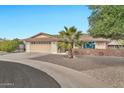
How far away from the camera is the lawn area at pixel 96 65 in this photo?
67.3ft

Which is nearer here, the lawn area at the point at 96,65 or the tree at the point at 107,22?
the lawn area at the point at 96,65

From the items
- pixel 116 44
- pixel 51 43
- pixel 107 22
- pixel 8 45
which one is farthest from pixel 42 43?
pixel 116 44

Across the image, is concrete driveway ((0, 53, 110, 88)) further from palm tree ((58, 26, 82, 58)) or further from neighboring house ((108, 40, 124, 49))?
neighboring house ((108, 40, 124, 49))

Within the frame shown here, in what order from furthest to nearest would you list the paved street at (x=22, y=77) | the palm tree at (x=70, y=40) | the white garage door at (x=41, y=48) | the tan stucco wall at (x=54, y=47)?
the white garage door at (x=41, y=48)
the tan stucco wall at (x=54, y=47)
the palm tree at (x=70, y=40)
the paved street at (x=22, y=77)

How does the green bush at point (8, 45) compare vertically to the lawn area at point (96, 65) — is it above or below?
above

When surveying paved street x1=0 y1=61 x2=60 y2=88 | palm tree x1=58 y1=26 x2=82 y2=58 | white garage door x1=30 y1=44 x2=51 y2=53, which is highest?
palm tree x1=58 y1=26 x2=82 y2=58

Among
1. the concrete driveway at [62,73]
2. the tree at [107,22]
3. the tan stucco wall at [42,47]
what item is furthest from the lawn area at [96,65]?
the tree at [107,22]

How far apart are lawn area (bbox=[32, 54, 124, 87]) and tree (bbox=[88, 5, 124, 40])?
206 centimetres

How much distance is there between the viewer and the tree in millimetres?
22719

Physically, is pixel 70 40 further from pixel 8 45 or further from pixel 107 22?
pixel 8 45

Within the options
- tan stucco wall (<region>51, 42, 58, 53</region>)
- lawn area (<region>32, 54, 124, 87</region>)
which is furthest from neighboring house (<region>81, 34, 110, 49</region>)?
tan stucco wall (<region>51, 42, 58, 53</region>)

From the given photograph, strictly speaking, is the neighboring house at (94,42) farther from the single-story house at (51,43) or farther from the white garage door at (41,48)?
the white garage door at (41,48)
